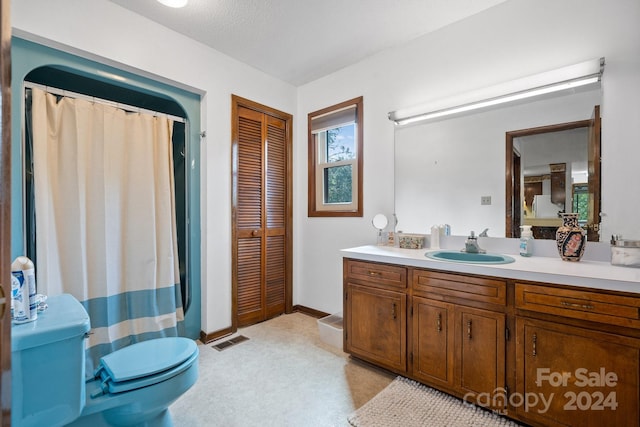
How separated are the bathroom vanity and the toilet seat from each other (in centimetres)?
125

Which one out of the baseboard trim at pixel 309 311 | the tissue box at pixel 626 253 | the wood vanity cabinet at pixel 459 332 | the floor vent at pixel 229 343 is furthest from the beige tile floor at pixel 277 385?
the tissue box at pixel 626 253

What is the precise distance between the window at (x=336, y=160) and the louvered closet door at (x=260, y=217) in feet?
1.18

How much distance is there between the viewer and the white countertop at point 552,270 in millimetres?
1353

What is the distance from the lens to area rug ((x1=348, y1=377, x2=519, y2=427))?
5.40ft

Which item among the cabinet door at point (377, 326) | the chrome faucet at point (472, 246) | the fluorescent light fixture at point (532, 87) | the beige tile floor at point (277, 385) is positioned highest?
the fluorescent light fixture at point (532, 87)

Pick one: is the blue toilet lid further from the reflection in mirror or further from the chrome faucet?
the chrome faucet

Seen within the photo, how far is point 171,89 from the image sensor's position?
8.28 feet

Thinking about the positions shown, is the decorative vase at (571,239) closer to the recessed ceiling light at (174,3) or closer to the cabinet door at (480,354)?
the cabinet door at (480,354)

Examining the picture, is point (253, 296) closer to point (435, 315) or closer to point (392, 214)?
point (392, 214)

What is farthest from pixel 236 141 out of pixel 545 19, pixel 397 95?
pixel 545 19

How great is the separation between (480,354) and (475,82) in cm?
187

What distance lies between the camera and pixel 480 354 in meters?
1.70

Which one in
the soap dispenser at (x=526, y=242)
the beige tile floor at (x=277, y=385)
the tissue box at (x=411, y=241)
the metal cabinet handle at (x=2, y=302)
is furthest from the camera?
the tissue box at (x=411, y=241)

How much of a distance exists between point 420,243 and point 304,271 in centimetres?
145
